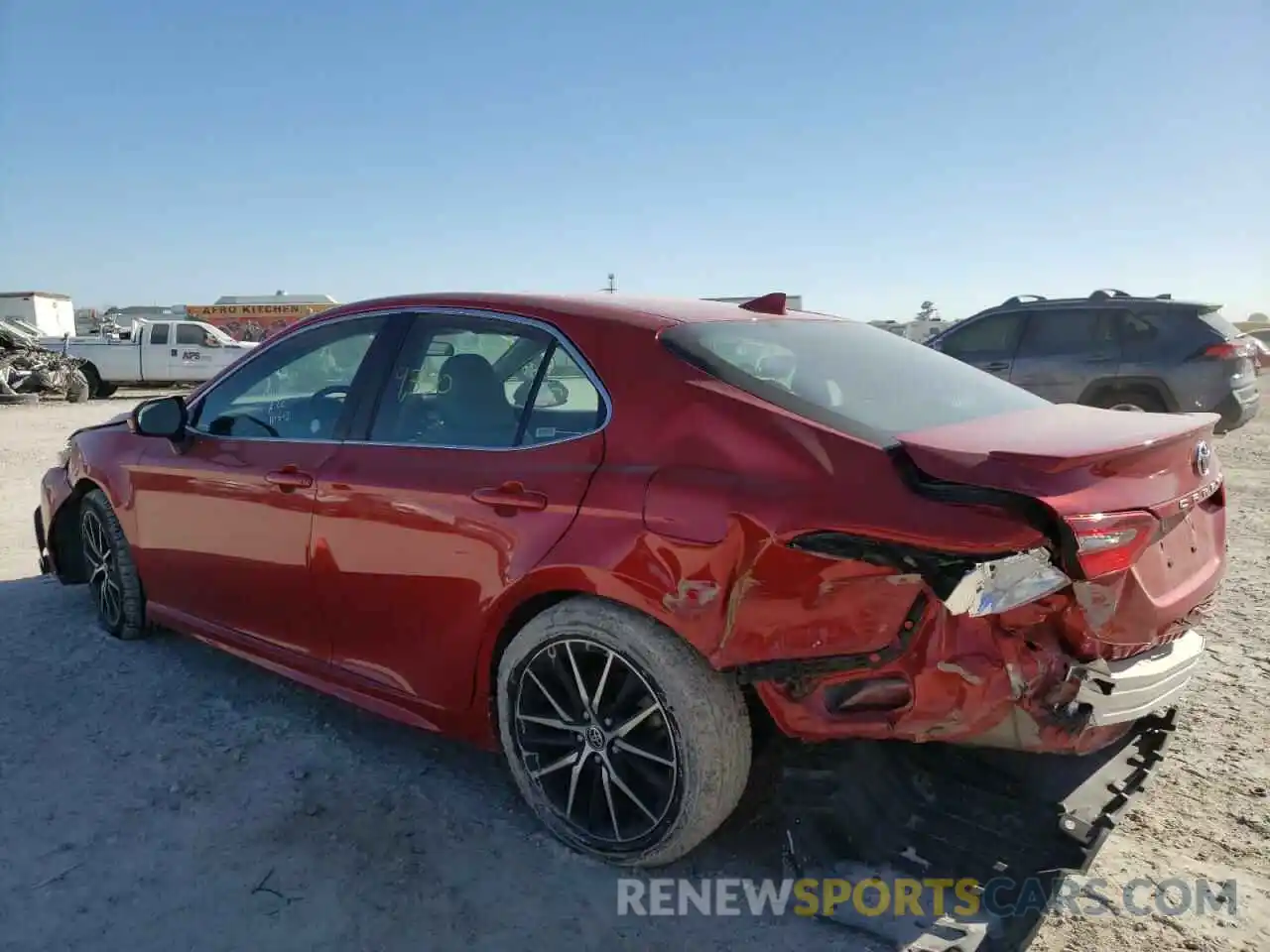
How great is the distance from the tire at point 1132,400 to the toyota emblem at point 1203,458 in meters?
7.36

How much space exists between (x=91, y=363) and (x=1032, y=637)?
22712 mm

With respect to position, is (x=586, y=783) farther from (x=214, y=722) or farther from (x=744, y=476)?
(x=214, y=722)

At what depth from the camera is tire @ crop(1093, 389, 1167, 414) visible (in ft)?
30.4

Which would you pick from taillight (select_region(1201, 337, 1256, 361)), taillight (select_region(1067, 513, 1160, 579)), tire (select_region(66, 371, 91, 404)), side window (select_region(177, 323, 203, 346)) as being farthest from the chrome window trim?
side window (select_region(177, 323, 203, 346))

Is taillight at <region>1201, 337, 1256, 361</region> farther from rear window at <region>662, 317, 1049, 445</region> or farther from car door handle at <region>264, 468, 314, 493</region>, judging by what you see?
car door handle at <region>264, 468, 314, 493</region>

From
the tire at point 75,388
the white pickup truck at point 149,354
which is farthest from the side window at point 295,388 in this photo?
the white pickup truck at point 149,354

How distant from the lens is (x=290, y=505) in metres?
3.23

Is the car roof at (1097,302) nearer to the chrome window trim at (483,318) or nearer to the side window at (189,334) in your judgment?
the chrome window trim at (483,318)

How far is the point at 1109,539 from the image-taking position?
210 cm

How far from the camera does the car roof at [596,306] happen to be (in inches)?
108

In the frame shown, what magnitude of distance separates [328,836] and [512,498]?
1.17m

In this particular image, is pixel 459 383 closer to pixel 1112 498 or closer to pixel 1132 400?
pixel 1112 498

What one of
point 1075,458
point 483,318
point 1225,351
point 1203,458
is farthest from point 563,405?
point 1225,351

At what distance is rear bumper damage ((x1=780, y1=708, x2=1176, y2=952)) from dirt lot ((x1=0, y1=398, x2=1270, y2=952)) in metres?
0.12
